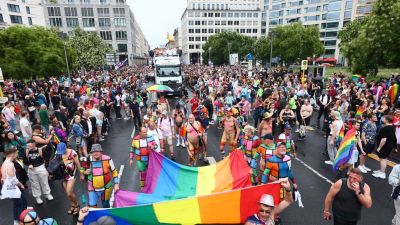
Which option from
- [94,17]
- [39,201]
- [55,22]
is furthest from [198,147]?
[55,22]

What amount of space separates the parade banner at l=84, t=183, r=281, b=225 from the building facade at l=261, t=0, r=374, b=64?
249ft

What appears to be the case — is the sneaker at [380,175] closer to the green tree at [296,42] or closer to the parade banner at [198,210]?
the parade banner at [198,210]

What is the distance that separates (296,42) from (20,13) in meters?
63.2

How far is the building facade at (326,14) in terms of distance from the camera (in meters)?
76.1

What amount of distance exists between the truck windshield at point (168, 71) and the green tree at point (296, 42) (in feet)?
112

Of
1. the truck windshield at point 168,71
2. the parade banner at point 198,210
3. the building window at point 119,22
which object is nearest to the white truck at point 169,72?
the truck windshield at point 168,71

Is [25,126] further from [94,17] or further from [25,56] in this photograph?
[94,17]

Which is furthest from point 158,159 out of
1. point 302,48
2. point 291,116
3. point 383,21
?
point 302,48

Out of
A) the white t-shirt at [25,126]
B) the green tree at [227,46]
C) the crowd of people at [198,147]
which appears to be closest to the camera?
the crowd of people at [198,147]

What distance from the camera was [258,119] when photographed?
13.1 m

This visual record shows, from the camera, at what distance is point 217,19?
380 ft

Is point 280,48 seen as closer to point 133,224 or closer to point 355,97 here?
point 355,97

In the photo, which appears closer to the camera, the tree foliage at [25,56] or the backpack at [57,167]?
the backpack at [57,167]

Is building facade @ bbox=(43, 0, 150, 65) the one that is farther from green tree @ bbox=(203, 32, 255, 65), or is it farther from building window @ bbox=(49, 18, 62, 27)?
green tree @ bbox=(203, 32, 255, 65)
